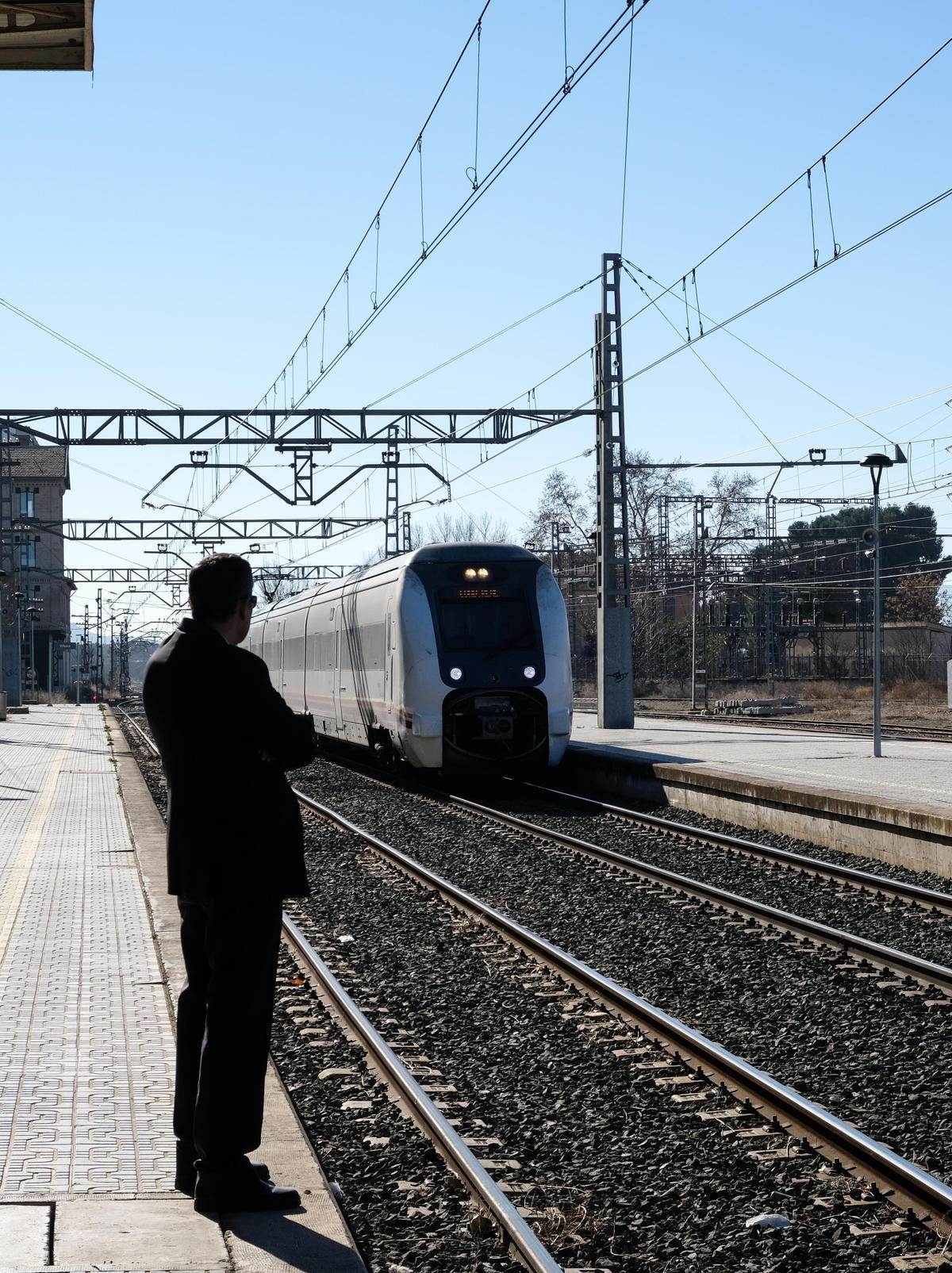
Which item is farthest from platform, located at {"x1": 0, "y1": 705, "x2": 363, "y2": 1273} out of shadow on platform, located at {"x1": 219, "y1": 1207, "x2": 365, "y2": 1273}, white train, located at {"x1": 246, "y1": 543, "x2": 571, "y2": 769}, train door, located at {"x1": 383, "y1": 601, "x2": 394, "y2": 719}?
train door, located at {"x1": 383, "y1": 601, "x2": 394, "y2": 719}

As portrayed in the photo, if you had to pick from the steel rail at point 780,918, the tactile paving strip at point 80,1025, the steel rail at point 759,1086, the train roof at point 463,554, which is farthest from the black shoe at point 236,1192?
the train roof at point 463,554

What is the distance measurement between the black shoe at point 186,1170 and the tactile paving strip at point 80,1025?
8 centimetres

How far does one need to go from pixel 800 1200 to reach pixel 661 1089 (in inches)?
52.3

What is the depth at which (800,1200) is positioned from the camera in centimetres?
480

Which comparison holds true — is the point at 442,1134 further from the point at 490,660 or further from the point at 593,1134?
the point at 490,660

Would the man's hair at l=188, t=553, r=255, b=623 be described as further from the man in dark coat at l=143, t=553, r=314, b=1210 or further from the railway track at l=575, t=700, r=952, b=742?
the railway track at l=575, t=700, r=952, b=742

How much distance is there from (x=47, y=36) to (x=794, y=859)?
818 centimetres

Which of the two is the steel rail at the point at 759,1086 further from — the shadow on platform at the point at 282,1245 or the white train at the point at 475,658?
the white train at the point at 475,658

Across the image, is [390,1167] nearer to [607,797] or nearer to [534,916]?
[534,916]

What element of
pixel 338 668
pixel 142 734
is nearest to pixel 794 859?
pixel 338 668

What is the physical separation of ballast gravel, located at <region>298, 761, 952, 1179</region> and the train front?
5135 millimetres

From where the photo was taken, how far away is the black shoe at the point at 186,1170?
14.3ft

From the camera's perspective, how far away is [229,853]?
4160 mm

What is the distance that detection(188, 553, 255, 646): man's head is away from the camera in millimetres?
4301
